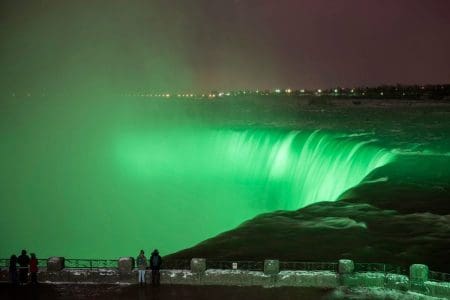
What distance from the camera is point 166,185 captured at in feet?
149

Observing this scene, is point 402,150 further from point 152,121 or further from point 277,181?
point 152,121

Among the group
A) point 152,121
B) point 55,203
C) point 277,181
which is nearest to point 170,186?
point 55,203

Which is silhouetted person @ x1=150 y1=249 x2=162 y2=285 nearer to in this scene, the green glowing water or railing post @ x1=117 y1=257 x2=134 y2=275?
railing post @ x1=117 y1=257 x2=134 y2=275

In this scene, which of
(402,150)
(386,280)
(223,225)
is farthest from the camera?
(223,225)

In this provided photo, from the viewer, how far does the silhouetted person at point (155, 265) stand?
12.1 m

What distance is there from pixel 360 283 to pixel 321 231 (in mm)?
4907

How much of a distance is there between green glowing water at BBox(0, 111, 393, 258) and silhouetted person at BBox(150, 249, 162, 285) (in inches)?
606

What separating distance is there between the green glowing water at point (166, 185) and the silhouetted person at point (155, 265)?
15.4 metres

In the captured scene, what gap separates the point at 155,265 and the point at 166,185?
109 ft

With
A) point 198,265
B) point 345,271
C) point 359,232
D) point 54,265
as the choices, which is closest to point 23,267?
point 54,265

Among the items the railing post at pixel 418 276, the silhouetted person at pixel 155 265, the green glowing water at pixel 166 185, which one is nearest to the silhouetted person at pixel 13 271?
the silhouetted person at pixel 155 265

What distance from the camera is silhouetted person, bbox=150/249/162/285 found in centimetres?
1205

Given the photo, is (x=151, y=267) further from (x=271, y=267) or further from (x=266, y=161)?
(x=266, y=161)

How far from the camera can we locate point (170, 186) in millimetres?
44812
